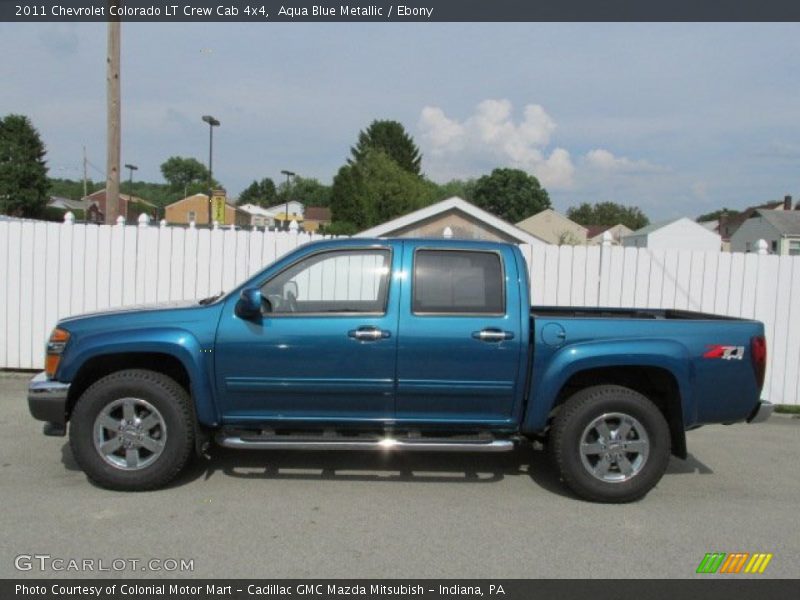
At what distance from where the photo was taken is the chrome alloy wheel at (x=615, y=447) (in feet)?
15.7

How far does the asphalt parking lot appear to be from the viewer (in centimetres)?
383

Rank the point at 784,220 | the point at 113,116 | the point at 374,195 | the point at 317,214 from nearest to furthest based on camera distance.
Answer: the point at 113,116
the point at 374,195
the point at 784,220
the point at 317,214

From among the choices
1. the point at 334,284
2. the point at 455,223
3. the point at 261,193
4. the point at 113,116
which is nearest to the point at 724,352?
the point at 334,284

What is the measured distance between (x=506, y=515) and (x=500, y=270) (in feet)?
5.66

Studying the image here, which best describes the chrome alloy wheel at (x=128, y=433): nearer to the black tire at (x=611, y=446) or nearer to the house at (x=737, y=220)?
the black tire at (x=611, y=446)

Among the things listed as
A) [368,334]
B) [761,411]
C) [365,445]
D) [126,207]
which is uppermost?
[126,207]

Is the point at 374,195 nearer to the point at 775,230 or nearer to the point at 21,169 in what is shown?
the point at 775,230

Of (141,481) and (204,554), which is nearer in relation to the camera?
(204,554)

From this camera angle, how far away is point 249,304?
4641 mm

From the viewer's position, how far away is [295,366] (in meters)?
4.74

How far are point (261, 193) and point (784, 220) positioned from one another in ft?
358

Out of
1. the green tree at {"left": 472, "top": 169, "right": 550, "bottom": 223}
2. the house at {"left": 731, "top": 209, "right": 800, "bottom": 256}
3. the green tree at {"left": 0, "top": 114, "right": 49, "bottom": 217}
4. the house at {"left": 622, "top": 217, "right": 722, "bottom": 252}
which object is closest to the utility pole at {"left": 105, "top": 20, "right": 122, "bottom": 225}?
the house at {"left": 731, "top": 209, "right": 800, "bottom": 256}
